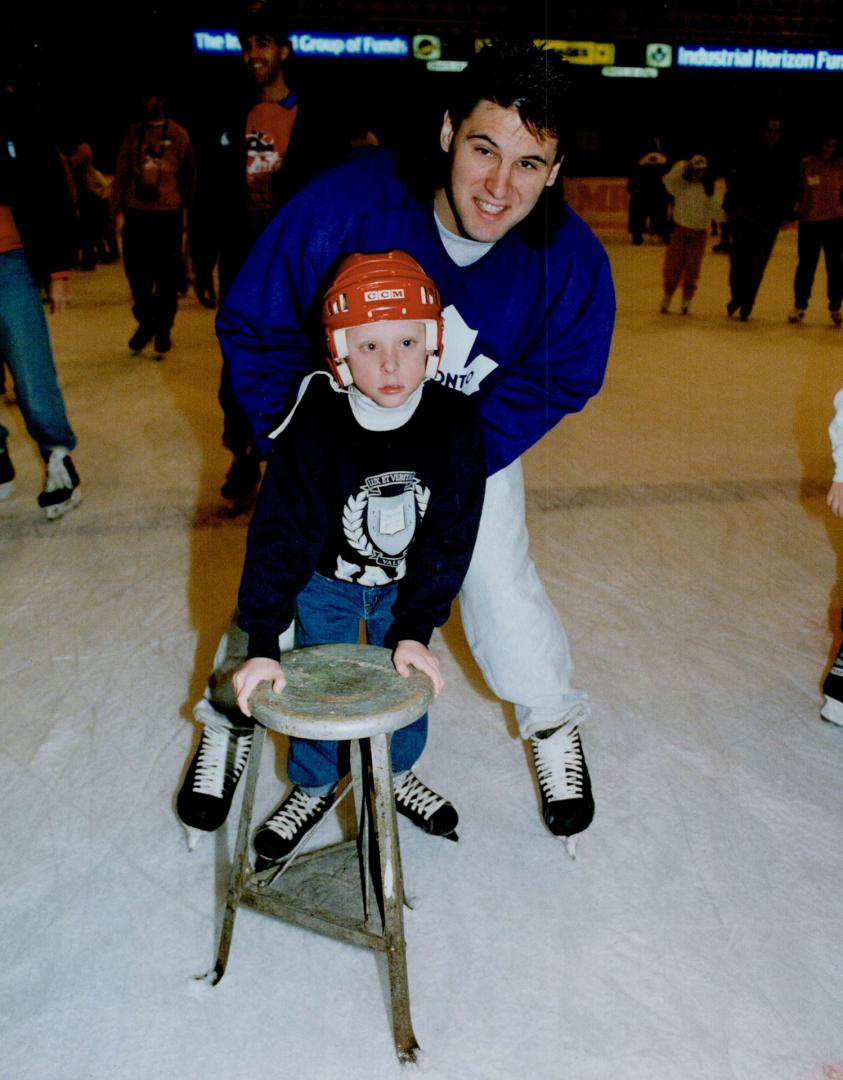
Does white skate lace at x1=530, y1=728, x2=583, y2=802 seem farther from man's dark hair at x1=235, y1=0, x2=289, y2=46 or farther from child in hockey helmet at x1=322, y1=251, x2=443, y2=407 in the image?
man's dark hair at x1=235, y1=0, x2=289, y2=46

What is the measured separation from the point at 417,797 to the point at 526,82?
1.27 metres

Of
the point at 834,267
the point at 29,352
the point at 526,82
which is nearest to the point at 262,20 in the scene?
the point at 29,352

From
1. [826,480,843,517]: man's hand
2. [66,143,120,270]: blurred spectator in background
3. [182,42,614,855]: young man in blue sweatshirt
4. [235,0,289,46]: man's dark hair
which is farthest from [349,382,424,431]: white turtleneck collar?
[66,143,120,270]: blurred spectator in background

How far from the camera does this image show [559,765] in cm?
172

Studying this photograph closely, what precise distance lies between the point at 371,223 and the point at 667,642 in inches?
56.9

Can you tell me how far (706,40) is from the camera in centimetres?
1936

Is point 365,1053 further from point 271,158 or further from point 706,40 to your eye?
point 706,40

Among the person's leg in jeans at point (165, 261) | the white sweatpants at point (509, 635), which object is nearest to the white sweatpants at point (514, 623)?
the white sweatpants at point (509, 635)

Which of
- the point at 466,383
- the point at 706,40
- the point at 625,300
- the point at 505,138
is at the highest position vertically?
the point at 706,40

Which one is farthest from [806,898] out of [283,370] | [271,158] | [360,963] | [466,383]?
[271,158]

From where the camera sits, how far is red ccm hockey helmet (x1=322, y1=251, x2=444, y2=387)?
4.19 ft

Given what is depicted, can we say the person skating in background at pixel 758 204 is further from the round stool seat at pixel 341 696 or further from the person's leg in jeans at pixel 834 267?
the round stool seat at pixel 341 696

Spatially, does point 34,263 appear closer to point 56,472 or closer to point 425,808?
point 56,472

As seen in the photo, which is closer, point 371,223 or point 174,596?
point 371,223
